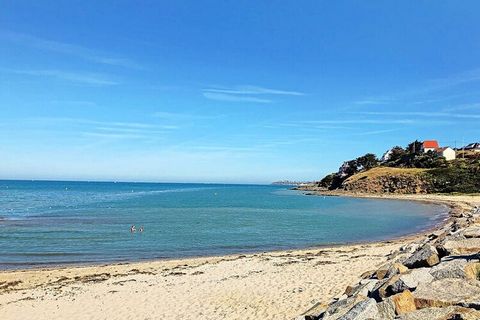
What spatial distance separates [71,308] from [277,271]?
7.88m

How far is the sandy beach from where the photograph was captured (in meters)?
12.2

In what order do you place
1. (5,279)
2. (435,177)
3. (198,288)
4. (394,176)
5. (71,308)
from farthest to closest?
(394,176) < (435,177) < (5,279) < (198,288) < (71,308)

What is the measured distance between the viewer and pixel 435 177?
91188 mm

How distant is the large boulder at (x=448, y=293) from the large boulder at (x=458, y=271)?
13.5 inches

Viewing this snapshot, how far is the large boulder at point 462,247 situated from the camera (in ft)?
36.4

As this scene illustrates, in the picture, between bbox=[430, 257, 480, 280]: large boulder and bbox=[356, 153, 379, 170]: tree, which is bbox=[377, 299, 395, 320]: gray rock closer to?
bbox=[430, 257, 480, 280]: large boulder

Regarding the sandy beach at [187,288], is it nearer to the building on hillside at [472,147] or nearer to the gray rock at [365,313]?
the gray rock at [365,313]

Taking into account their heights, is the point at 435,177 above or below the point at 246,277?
above

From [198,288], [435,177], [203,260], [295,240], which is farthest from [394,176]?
[198,288]

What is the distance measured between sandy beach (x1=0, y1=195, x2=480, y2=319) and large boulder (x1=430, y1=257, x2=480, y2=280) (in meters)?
3.86

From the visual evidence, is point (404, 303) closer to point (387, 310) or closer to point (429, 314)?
point (387, 310)

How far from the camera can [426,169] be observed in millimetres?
99000

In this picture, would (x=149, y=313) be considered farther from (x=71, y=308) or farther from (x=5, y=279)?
(x=5, y=279)

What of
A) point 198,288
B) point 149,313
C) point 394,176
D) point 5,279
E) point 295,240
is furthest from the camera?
point 394,176
